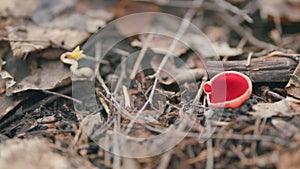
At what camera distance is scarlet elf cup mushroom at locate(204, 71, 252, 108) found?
2244 mm

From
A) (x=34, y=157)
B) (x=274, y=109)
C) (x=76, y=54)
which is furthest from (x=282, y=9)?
(x=34, y=157)

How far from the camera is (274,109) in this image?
203 centimetres

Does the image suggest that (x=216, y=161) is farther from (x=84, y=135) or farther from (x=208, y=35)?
(x=208, y=35)

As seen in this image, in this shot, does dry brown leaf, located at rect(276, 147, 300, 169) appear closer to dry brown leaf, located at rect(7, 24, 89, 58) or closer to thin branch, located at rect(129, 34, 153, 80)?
thin branch, located at rect(129, 34, 153, 80)

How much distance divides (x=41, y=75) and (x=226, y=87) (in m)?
1.09

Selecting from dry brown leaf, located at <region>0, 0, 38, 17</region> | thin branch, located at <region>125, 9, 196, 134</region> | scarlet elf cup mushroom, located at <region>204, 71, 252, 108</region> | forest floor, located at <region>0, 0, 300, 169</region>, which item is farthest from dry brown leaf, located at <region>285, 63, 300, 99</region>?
dry brown leaf, located at <region>0, 0, 38, 17</region>

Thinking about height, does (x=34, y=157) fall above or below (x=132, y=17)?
below

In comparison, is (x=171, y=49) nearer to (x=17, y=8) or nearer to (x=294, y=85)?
(x=294, y=85)

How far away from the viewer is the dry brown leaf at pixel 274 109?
197 centimetres

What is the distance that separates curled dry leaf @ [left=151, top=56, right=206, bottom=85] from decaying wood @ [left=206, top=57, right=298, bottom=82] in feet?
0.42

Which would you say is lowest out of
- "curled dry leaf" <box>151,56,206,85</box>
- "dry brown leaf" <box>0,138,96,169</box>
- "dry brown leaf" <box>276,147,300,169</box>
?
"dry brown leaf" <box>0,138,96,169</box>

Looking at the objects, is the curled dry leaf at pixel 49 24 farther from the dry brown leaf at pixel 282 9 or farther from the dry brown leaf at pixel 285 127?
the dry brown leaf at pixel 285 127

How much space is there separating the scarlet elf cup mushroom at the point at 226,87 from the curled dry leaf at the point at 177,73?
26 centimetres

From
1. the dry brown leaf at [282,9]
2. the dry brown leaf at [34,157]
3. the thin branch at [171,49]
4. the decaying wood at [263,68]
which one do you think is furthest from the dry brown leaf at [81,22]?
the dry brown leaf at [34,157]
